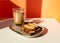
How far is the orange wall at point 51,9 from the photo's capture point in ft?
3.80

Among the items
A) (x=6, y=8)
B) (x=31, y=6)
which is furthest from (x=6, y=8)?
(x=31, y=6)

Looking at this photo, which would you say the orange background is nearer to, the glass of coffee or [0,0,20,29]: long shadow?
[0,0,20,29]: long shadow

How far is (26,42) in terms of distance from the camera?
0.80 metres

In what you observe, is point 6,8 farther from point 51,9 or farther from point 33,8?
point 51,9

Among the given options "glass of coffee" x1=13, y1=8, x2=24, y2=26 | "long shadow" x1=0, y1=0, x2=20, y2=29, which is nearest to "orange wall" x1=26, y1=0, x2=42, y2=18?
"long shadow" x1=0, y1=0, x2=20, y2=29

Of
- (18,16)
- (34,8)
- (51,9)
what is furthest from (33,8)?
(18,16)

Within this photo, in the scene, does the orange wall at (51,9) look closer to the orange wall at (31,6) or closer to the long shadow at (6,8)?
the orange wall at (31,6)

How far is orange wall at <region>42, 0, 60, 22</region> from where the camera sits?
116cm

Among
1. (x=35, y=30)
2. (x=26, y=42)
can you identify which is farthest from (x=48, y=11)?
(x=26, y=42)

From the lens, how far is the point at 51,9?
1191mm

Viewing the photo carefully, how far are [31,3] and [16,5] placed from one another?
148 millimetres

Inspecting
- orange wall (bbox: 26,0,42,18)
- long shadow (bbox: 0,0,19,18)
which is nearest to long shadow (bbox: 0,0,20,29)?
long shadow (bbox: 0,0,19,18)

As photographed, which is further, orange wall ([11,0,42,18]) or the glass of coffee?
orange wall ([11,0,42,18])

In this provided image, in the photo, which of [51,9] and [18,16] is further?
[51,9]
